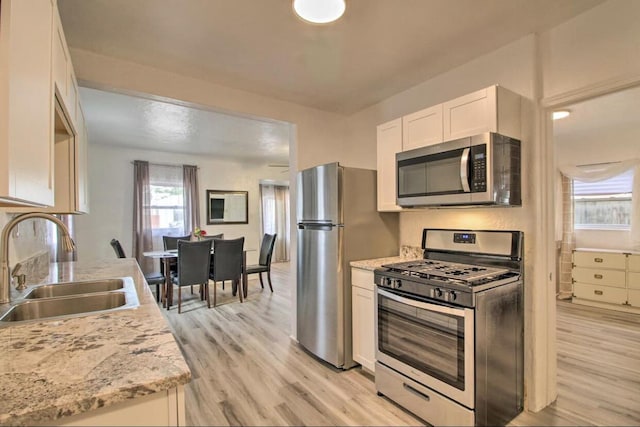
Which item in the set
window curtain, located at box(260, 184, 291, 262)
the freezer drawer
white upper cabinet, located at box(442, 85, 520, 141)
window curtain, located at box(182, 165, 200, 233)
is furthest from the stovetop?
window curtain, located at box(260, 184, 291, 262)

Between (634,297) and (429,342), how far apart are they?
3916 millimetres

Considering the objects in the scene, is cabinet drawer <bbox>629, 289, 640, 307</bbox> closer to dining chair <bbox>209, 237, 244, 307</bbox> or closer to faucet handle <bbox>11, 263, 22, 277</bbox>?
dining chair <bbox>209, 237, 244, 307</bbox>

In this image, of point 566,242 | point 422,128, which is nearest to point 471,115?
point 422,128

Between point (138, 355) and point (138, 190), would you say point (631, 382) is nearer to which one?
point (138, 355)

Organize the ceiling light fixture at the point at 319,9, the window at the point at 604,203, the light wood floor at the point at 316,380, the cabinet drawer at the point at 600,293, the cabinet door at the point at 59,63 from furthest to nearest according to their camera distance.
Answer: the window at the point at 604,203 < the cabinet drawer at the point at 600,293 < the light wood floor at the point at 316,380 < the ceiling light fixture at the point at 319,9 < the cabinet door at the point at 59,63

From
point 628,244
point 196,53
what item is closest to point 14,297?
point 196,53

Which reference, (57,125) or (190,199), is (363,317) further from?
(190,199)

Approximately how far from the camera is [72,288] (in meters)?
1.83

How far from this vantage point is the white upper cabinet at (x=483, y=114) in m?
1.87

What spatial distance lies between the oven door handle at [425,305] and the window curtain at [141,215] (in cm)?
486

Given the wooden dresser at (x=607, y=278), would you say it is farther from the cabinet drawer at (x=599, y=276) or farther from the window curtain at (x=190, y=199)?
the window curtain at (x=190, y=199)

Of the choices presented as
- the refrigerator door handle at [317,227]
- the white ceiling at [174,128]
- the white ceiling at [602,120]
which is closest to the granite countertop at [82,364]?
the refrigerator door handle at [317,227]

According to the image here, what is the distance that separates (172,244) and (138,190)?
119 cm

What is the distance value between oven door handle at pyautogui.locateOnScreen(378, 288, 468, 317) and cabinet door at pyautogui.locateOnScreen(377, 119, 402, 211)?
2.46 ft
